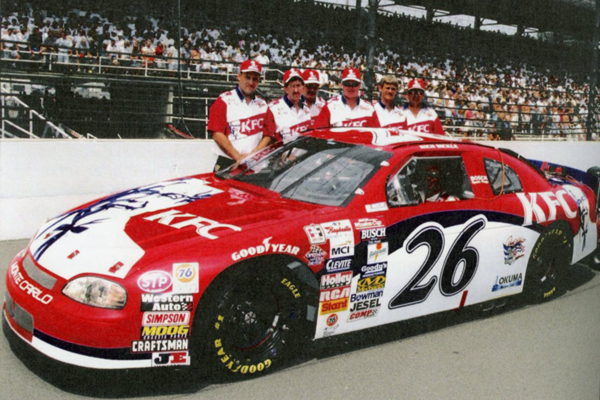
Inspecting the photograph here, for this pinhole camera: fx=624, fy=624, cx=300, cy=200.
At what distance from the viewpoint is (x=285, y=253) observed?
3.55m

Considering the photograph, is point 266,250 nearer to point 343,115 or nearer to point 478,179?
point 478,179

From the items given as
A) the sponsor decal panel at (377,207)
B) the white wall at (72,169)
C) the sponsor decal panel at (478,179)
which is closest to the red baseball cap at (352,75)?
the sponsor decal panel at (478,179)

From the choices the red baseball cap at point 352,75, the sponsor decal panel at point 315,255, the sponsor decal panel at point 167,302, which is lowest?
the sponsor decal panel at point 167,302

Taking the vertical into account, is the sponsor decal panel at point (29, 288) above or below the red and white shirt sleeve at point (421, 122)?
below

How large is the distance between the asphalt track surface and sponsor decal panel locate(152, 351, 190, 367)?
0.16 ft

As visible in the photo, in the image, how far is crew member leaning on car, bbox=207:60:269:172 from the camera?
6.01 m

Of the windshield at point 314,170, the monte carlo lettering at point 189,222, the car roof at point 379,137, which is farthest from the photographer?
the car roof at point 379,137

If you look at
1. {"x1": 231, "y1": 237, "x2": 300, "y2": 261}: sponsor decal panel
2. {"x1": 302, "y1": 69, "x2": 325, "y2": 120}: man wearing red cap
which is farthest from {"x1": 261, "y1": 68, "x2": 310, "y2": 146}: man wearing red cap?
{"x1": 231, "y1": 237, "x2": 300, "y2": 261}: sponsor decal panel

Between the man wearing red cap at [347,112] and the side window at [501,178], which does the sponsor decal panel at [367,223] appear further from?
the man wearing red cap at [347,112]

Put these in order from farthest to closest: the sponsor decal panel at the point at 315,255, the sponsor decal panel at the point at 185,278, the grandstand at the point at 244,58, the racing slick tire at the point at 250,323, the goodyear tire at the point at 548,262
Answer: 1. the grandstand at the point at 244,58
2. the goodyear tire at the point at 548,262
3. the sponsor decal panel at the point at 315,255
4. the racing slick tire at the point at 250,323
5. the sponsor decal panel at the point at 185,278

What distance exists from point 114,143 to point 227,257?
14.3ft

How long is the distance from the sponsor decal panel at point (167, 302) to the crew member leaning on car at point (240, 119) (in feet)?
9.27

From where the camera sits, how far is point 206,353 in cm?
332

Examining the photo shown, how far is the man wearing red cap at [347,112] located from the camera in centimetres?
659
